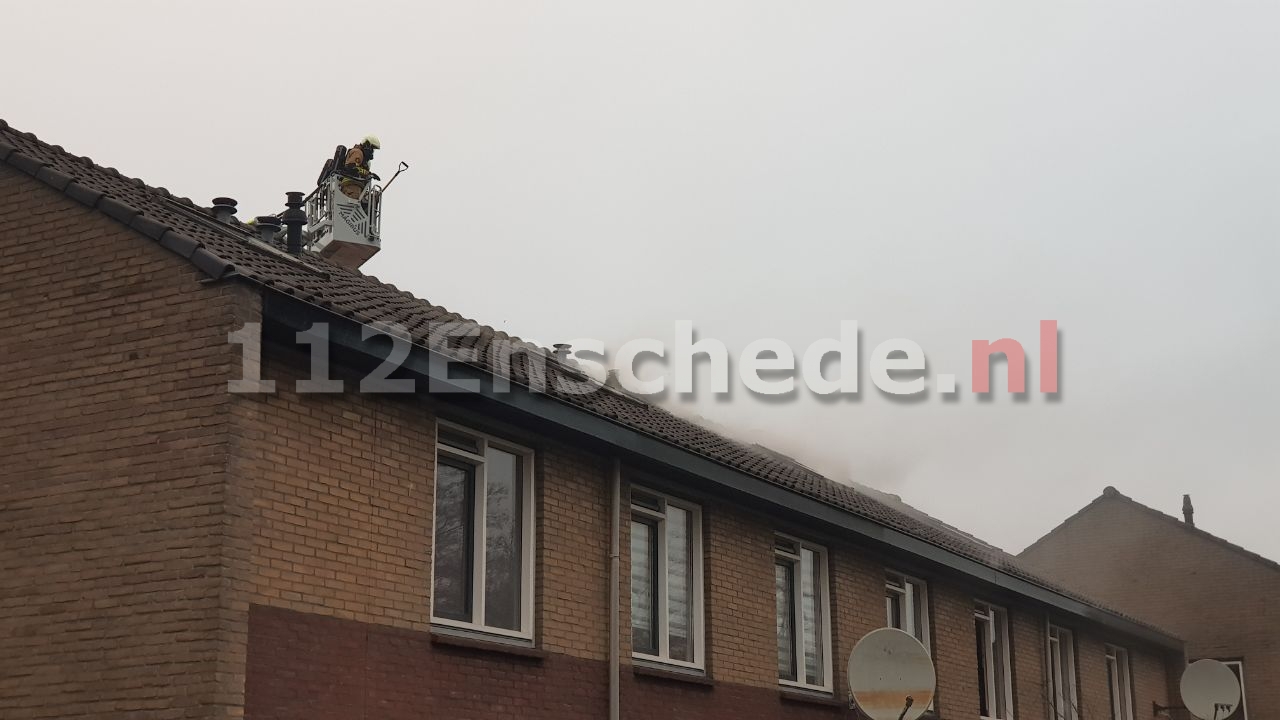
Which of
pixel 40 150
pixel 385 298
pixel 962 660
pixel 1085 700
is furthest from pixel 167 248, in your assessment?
pixel 1085 700

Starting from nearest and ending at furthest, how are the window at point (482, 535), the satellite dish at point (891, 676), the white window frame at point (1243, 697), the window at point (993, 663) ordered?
the window at point (482, 535)
the satellite dish at point (891, 676)
the window at point (993, 663)
the white window frame at point (1243, 697)

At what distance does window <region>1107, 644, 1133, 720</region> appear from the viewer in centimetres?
2795

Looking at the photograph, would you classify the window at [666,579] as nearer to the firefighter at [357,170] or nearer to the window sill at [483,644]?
the window sill at [483,644]

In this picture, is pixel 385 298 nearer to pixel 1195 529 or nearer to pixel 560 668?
pixel 560 668

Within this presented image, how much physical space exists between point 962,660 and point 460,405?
446 inches

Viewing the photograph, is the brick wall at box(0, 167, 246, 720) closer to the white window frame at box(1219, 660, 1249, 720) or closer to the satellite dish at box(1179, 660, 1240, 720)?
the satellite dish at box(1179, 660, 1240, 720)

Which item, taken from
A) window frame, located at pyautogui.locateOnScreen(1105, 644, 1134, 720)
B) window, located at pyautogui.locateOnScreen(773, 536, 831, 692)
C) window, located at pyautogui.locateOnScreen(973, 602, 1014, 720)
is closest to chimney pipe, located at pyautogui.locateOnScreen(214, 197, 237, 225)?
window, located at pyautogui.locateOnScreen(773, 536, 831, 692)

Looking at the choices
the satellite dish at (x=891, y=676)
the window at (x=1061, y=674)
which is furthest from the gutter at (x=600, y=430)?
the window at (x=1061, y=674)

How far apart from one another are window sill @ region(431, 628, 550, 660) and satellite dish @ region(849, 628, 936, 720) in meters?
2.97

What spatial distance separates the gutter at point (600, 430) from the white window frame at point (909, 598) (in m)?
0.54

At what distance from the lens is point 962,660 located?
70.4 feet

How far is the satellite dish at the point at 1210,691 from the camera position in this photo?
972 inches

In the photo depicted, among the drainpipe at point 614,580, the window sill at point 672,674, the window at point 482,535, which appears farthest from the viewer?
the window sill at point 672,674

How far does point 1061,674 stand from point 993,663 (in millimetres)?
3200
